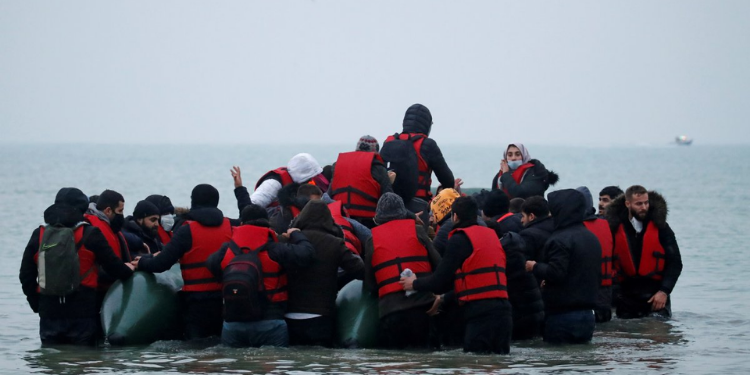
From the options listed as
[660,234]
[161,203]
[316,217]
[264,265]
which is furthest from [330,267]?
[660,234]

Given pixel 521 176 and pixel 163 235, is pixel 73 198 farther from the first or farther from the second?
pixel 521 176

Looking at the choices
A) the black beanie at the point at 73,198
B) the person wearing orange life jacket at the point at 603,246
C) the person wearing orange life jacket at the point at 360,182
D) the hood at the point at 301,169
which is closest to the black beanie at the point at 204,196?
the black beanie at the point at 73,198

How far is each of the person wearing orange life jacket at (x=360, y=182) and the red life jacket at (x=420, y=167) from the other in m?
0.69

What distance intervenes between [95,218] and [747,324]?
8.39 meters

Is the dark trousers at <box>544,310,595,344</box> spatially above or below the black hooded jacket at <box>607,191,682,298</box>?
below

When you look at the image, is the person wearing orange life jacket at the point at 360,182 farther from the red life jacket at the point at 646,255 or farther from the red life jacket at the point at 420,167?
the red life jacket at the point at 646,255

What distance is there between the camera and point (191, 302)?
1098cm

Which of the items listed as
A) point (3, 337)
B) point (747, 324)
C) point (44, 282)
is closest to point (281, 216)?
point (44, 282)

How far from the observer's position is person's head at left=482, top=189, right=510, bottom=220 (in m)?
11.2

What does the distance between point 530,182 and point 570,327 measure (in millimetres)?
2948

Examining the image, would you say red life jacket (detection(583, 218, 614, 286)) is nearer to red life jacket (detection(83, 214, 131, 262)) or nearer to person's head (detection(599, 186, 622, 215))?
person's head (detection(599, 186, 622, 215))

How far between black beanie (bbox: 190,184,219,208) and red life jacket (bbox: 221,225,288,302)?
0.52 meters

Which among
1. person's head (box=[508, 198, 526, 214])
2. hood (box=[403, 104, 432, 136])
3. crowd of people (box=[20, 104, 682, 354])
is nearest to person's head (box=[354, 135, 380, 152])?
hood (box=[403, 104, 432, 136])

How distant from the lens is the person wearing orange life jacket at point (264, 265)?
33.9ft
